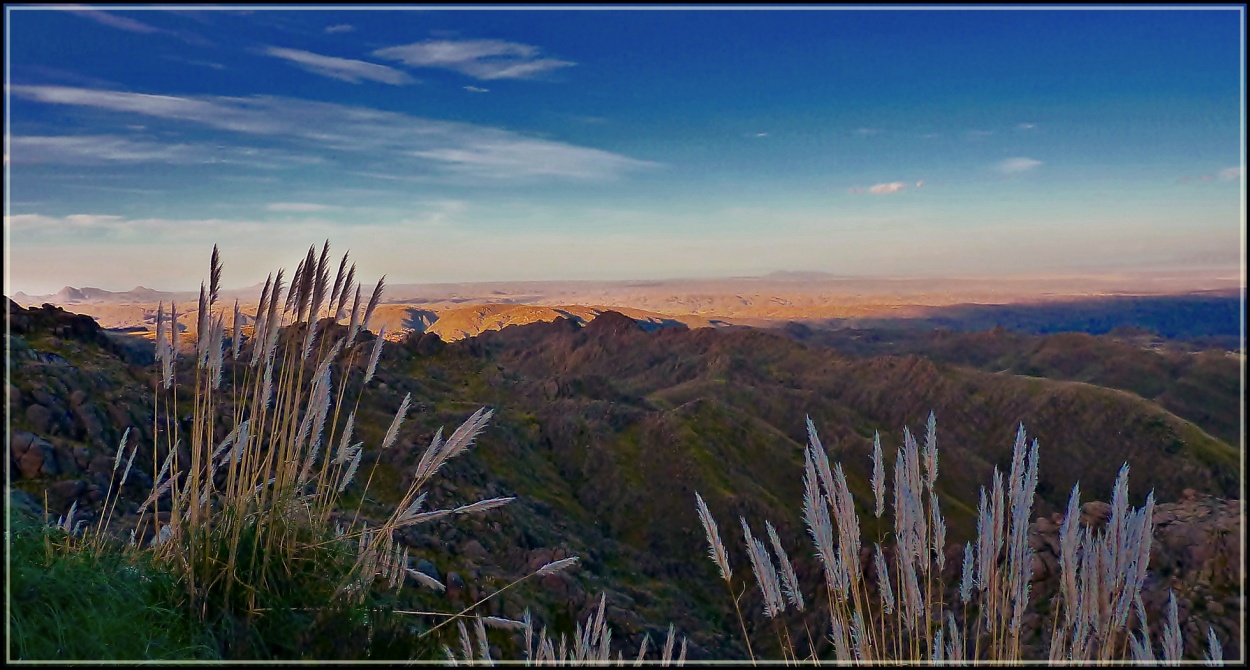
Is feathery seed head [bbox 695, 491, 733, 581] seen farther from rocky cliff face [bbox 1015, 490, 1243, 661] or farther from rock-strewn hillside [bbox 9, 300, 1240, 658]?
rocky cliff face [bbox 1015, 490, 1243, 661]

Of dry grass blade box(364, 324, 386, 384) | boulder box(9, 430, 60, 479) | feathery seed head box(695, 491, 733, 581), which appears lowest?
boulder box(9, 430, 60, 479)

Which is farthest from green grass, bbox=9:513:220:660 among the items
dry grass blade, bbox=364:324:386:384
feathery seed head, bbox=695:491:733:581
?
feathery seed head, bbox=695:491:733:581

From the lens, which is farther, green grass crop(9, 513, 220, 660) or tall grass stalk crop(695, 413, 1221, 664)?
green grass crop(9, 513, 220, 660)

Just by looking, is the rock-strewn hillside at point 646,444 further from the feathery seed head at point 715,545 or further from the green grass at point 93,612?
the feathery seed head at point 715,545

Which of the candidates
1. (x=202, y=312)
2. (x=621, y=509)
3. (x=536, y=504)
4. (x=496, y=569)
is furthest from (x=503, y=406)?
(x=202, y=312)

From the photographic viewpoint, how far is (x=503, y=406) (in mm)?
49188

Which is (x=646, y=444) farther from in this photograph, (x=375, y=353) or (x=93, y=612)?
(x=93, y=612)

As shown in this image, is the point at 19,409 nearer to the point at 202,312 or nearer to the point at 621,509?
the point at 202,312

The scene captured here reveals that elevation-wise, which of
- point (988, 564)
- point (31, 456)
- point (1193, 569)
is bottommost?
point (1193, 569)

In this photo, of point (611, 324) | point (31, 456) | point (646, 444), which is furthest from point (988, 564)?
point (611, 324)

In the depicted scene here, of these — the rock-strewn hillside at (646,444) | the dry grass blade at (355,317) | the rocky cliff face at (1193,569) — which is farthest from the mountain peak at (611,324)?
the dry grass blade at (355,317)

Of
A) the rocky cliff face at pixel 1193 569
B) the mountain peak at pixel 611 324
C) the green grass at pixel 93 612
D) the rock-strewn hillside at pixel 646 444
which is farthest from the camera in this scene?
the mountain peak at pixel 611 324

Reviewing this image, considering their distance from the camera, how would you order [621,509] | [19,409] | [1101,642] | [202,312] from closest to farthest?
[1101,642] → [202,312] → [19,409] → [621,509]

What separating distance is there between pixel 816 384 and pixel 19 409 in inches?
3476
